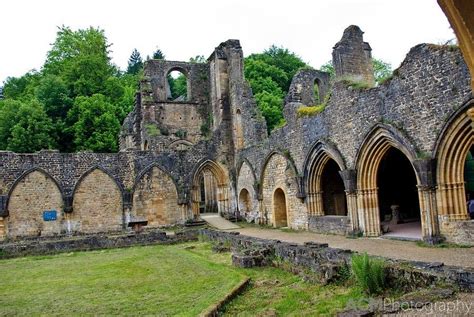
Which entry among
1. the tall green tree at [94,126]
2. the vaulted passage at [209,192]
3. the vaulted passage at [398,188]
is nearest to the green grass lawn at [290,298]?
the vaulted passage at [398,188]

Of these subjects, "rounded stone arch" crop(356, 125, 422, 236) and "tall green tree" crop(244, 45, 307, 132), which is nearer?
"rounded stone arch" crop(356, 125, 422, 236)

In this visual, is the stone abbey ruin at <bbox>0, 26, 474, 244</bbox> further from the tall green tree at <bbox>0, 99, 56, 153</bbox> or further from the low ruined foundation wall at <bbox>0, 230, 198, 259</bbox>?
the tall green tree at <bbox>0, 99, 56, 153</bbox>

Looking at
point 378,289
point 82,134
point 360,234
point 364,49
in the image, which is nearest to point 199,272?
point 378,289

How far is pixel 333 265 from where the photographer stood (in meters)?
7.98

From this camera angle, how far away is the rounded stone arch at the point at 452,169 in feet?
36.2

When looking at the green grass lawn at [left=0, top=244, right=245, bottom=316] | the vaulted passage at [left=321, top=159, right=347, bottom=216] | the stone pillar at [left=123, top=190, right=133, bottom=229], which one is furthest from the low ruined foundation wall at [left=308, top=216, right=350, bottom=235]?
the stone pillar at [left=123, top=190, right=133, bottom=229]

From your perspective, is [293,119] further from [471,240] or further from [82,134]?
[82,134]

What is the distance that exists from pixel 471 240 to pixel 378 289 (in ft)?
18.0

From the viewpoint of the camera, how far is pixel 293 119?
18375 mm

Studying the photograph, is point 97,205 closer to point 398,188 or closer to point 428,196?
point 398,188

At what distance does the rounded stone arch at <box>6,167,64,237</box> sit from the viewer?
64.4 feet

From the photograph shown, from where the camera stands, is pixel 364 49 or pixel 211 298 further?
pixel 364 49

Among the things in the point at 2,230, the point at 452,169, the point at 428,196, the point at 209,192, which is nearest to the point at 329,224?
the point at 428,196

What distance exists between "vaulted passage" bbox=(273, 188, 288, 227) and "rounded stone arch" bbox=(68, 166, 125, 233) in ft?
24.6
